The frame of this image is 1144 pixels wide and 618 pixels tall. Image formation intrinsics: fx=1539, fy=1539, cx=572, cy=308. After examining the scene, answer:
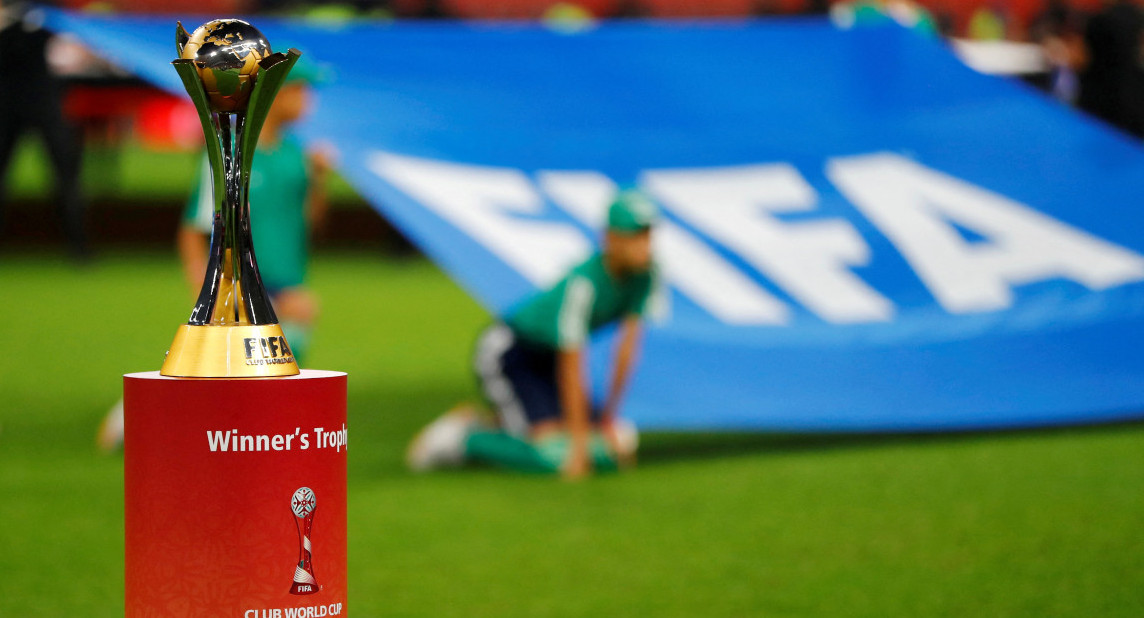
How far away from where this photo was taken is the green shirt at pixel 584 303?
14.4 ft

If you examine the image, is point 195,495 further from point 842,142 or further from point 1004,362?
point 842,142

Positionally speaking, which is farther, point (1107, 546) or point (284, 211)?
point (284, 211)

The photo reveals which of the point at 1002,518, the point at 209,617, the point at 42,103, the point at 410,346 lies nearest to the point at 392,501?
the point at 1002,518

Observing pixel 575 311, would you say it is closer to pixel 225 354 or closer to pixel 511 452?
pixel 511 452

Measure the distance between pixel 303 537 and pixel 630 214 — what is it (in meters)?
2.45

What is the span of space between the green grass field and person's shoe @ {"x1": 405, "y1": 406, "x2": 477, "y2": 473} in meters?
0.07

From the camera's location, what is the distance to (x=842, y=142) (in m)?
5.72

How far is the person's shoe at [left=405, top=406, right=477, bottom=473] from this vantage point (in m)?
4.47

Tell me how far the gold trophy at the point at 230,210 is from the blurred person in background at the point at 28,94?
20.0 feet

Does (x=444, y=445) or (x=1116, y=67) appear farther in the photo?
(x=1116, y=67)

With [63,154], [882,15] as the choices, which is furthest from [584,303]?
[63,154]

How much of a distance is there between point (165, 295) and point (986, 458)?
5.84 meters

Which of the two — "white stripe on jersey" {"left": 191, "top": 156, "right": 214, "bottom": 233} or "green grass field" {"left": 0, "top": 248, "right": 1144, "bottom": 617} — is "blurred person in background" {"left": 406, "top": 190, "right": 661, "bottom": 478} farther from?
"white stripe on jersey" {"left": 191, "top": 156, "right": 214, "bottom": 233}

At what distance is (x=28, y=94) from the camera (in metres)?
8.10
